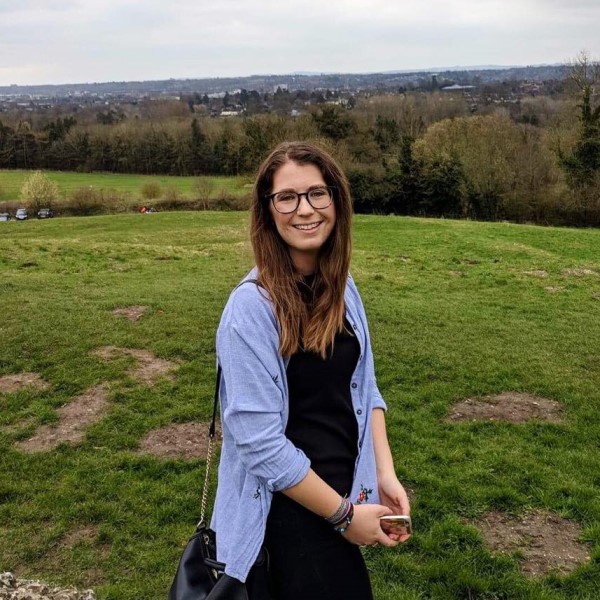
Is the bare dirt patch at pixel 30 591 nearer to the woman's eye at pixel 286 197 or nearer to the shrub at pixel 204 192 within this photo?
the woman's eye at pixel 286 197

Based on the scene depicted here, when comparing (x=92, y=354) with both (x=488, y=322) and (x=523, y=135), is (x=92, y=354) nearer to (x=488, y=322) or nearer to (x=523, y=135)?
(x=488, y=322)

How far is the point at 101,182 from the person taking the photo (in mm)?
58719

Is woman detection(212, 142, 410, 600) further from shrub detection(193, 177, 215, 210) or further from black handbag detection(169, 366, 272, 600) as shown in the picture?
shrub detection(193, 177, 215, 210)

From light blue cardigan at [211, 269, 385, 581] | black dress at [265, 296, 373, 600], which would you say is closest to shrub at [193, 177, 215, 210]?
black dress at [265, 296, 373, 600]

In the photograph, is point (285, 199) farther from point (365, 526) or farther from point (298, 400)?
point (365, 526)

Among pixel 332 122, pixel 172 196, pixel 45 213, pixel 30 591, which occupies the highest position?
pixel 332 122

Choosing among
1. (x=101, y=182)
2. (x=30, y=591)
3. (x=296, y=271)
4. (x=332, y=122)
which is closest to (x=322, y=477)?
(x=296, y=271)

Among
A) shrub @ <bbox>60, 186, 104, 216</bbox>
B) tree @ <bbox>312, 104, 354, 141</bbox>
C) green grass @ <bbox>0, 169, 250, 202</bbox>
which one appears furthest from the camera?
green grass @ <bbox>0, 169, 250, 202</bbox>

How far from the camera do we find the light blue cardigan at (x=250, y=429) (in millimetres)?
2033

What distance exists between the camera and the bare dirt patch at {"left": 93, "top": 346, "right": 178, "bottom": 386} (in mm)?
8133

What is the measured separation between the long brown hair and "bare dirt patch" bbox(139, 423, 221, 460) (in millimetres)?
4158

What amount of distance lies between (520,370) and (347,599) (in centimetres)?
695

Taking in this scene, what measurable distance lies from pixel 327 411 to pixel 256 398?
0.39 meters

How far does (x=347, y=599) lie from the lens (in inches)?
93.5
